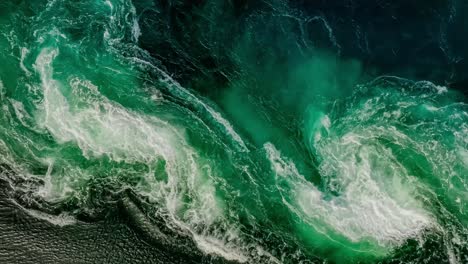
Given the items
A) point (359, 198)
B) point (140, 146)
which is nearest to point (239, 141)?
point (140, 146)

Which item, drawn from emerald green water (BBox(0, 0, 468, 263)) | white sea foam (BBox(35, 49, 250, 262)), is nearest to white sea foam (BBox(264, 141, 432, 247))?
emerald green water (BBox(0, 0, 468, 263))

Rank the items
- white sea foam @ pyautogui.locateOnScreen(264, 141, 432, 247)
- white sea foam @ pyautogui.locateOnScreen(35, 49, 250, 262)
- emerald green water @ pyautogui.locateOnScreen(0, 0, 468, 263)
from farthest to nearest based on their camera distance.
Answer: white sea foam @ pyautogui.locateOnScreen(264, 141, 432, 247) < emerald green water @ pyautogui.locateOnScreen(0, 0, 468, 263) < white sea foam @ pyautogui.locateOnScreen(35, 49, 250, 262)

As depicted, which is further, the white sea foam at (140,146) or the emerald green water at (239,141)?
the emerald green water at (239,141)

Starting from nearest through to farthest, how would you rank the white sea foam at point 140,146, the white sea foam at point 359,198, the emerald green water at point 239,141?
the white sea foam at point 140,146 → the emerald green water at point 239,141 → the white sea foam at point 359,198

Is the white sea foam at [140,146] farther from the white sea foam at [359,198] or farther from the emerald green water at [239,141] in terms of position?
the white sea foam at [359,198]

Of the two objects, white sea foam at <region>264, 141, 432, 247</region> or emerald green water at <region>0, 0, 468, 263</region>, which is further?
white sea foam at <region>264, 141, 432, 247</region>

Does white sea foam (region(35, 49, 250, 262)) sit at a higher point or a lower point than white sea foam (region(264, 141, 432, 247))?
lower

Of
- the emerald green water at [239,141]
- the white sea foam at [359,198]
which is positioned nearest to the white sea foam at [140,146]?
the emerald green water at [239,141]

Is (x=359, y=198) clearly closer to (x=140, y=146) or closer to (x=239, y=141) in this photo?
(x=239, y=141)

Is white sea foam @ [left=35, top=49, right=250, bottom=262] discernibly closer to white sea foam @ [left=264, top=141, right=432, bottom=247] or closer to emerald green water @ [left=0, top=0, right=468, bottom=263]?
emerald green water @ [left=0, top=0, right=468, bottom=263]
